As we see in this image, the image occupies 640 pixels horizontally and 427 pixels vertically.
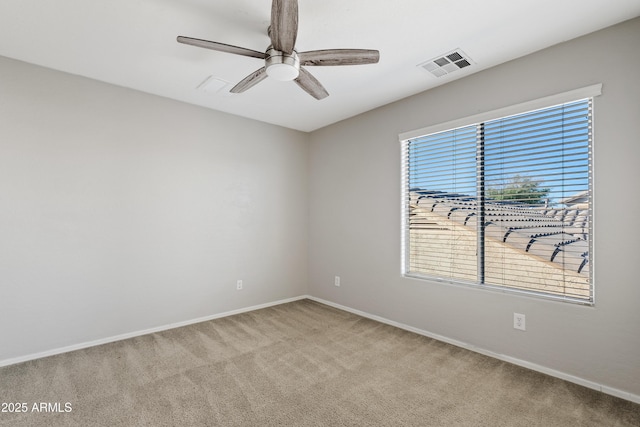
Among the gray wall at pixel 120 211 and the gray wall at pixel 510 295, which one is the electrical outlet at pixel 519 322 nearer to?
the gray wall at pixel 510 295

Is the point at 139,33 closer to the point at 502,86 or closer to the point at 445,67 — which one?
the point at 445,67

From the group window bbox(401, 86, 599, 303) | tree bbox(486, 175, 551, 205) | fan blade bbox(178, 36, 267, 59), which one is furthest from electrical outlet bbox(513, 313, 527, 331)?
fan blade bbox(178, 36, 267, 59)

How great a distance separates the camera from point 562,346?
2.25m

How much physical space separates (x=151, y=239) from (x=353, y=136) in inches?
106

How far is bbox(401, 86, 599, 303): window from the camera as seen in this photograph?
225 centimetres

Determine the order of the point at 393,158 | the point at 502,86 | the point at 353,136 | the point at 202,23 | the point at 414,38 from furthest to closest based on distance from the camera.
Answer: the point at 353,136
the point at 393,158
the point at 502,86
the point at 414,38
the point at 202,23

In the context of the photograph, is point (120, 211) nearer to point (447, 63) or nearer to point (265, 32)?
point (265, 32)

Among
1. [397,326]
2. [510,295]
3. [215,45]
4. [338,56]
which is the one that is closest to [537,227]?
[510,295]

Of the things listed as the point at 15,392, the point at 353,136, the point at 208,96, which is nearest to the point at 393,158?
the point at 353,136

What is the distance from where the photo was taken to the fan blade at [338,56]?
6.10 ft

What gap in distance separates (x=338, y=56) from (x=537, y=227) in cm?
204

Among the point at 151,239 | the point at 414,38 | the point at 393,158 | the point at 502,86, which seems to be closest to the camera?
the point at 414,38

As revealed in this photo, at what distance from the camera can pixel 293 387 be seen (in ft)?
7.11

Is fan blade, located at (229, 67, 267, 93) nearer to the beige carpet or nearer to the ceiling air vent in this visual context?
the ceiling air vent
